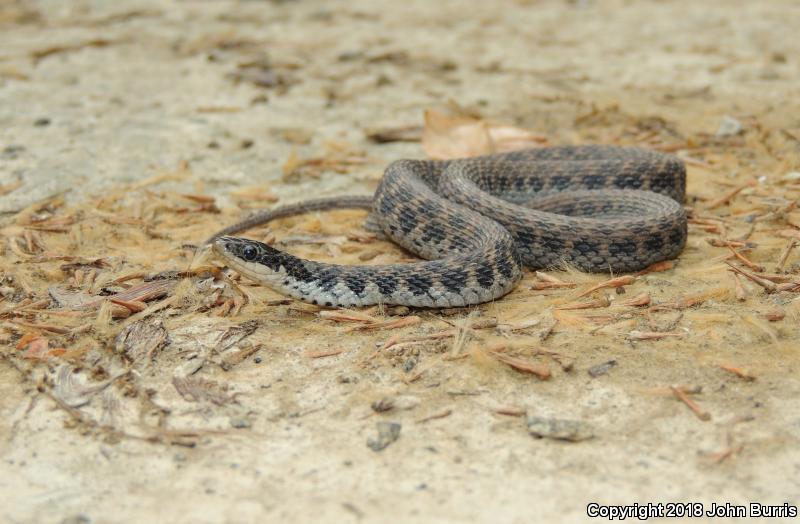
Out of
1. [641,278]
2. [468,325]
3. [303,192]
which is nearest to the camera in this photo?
[468,325]

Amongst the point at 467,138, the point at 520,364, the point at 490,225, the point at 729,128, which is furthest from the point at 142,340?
the point at 729,128

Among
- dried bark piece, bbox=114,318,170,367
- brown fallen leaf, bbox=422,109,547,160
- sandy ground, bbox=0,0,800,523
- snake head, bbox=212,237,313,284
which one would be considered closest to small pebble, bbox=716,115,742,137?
sandy ground, bbox=0,0,800,523

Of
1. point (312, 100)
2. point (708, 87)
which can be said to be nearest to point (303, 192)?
point (312, 100)

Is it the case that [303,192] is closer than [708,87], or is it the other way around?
[303,192]

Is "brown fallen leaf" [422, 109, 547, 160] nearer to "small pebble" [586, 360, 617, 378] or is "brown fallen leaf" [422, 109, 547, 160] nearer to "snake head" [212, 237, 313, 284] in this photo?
"snake head" [212, 237, 313, 284]

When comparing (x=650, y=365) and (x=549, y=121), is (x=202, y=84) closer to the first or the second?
(x=549, y=121)
